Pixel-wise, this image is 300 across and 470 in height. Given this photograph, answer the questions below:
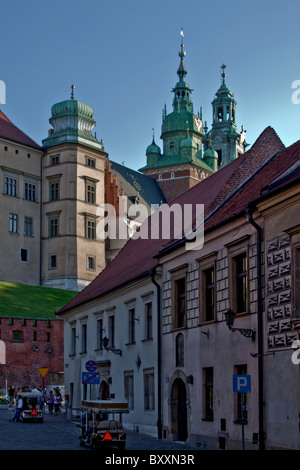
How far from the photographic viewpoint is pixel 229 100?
14375 centimetres

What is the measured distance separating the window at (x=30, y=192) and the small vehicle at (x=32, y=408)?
42.1m

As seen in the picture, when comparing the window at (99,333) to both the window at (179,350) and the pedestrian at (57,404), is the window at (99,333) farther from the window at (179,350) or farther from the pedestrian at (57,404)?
the pedestrian at (57,404)

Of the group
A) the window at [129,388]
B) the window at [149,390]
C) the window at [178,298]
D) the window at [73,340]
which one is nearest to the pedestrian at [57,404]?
the window at [73,340]

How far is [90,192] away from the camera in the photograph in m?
81.1

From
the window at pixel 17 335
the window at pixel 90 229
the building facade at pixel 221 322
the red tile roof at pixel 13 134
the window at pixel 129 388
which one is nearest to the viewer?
the building facade at pixel 221 322

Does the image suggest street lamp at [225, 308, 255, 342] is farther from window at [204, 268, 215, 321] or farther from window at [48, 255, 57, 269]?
window at [48, 255, 57, 269]

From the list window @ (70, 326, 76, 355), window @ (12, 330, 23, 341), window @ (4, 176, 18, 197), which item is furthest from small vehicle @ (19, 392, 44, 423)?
window @ (4, 176, 18, 197)

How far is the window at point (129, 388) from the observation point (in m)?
31.9

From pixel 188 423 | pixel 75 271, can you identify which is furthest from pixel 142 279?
pixel 75 271

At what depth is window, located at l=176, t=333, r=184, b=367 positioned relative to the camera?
26344 mm

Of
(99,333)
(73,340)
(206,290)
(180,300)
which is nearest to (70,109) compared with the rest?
(73,340)

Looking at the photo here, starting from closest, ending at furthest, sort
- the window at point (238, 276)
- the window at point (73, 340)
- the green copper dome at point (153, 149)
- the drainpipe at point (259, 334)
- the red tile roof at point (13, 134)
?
the drainpipe at point (259, 334) < the window at point (238, 276) < the window at point (73, 340) < the red tile roof at point (13, 134) < the green copper dome at point (153, 149)

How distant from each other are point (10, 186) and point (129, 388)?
47.1 m
